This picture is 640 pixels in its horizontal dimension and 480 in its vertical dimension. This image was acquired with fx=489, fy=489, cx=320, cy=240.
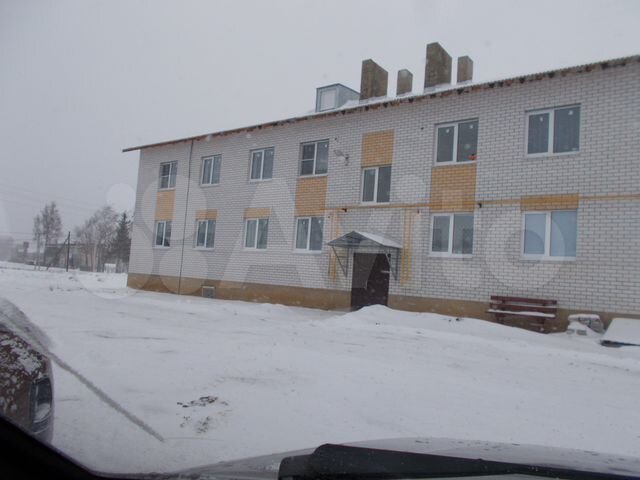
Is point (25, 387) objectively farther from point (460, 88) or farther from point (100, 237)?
point (100, 237)

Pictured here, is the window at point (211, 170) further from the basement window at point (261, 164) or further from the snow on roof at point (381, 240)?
the snow on roof at point (381, 240)

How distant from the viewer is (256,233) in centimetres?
1806

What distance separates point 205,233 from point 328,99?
23.9ft

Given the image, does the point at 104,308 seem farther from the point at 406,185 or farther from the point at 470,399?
the point at 470,399

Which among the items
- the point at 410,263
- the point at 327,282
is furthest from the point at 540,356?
the point at 327,282

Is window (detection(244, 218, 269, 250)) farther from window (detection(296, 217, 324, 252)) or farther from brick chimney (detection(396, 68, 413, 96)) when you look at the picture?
brick chimney (detection(396, 68, 413, 96))

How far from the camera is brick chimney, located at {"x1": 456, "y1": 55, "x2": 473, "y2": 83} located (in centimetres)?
1686

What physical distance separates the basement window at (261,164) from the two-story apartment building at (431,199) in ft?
0.18

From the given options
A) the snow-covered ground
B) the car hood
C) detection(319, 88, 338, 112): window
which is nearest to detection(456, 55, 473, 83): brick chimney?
detection(319, 88, 338, 112): window

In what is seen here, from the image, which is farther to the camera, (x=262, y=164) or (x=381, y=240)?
(x=262, y=164)

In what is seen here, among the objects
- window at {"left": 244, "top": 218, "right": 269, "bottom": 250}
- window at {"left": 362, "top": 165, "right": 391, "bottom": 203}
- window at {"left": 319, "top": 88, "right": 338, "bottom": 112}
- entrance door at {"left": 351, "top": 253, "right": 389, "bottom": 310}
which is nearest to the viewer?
entrance door at {"left": 351, "top": 253, "right": 389, "bottom": 310}

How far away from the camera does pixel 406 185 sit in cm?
1455

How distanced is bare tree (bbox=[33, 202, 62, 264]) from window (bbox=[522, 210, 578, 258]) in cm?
1046

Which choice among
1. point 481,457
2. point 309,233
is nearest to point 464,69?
point 309,233
